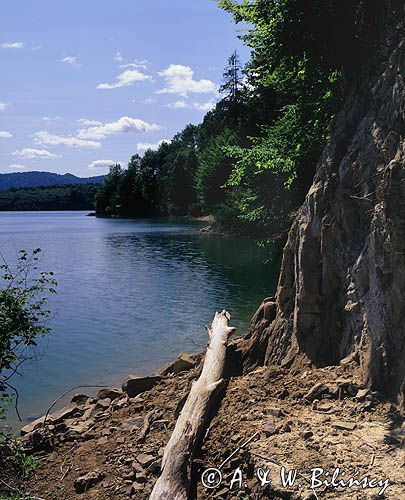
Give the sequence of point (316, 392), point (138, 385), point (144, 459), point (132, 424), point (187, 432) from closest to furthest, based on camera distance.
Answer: point (187, 432) < point (144, 459) < point (316, 392) < point (132, 424) < point (138, 385)

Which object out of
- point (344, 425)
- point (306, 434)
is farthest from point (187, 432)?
point (344, 425)

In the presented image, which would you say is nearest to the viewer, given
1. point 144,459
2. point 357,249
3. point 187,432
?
point 187,432

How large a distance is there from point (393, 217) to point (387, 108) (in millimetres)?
1828

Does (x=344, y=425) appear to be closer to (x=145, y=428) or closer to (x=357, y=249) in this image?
(x=357, y=249)

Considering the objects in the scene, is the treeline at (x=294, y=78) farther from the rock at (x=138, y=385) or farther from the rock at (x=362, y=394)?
the rock at (x=138, y=385)

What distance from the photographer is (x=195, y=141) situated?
127688 mm

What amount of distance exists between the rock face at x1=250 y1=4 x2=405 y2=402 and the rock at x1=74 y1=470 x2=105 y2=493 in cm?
367

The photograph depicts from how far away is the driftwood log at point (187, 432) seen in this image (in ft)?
21.9

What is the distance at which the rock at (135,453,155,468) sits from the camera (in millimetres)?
7641

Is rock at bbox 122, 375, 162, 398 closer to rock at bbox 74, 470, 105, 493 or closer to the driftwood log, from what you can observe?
the driftwood log

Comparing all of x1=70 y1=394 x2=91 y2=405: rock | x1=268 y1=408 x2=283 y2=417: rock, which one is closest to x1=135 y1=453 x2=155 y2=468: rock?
x1=268 y1=408 x2=283 y2=417: rock

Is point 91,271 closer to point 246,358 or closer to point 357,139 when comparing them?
point 246,358

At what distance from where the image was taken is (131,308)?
2450 centimetres

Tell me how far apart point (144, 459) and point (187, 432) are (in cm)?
75
